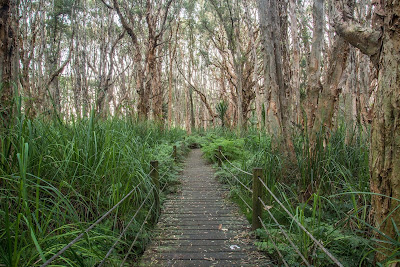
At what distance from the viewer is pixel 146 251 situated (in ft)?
9.46

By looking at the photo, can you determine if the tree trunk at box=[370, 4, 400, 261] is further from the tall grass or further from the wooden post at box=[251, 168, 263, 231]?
the tall grass

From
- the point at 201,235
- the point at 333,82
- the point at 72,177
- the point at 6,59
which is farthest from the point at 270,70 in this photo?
the point at 6,59

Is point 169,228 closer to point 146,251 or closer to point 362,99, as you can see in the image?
point 146,251

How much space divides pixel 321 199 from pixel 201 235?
1681 millimetres

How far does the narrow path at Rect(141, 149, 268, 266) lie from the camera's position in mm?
2744

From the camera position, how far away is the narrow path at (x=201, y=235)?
2744 millimetres

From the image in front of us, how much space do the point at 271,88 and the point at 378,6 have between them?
288 cm

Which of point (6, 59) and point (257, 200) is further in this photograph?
point (257, 200)

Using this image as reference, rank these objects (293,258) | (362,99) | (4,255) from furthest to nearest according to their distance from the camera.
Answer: (362,99)
(293,258)
(4,255)

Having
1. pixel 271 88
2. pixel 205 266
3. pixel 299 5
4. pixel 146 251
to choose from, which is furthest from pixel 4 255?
pixel 299 5

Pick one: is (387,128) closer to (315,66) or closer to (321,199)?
(321,199)

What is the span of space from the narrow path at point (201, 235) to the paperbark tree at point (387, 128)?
4.15ft

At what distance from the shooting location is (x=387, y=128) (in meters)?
1.81

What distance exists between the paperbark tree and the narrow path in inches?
49.8
